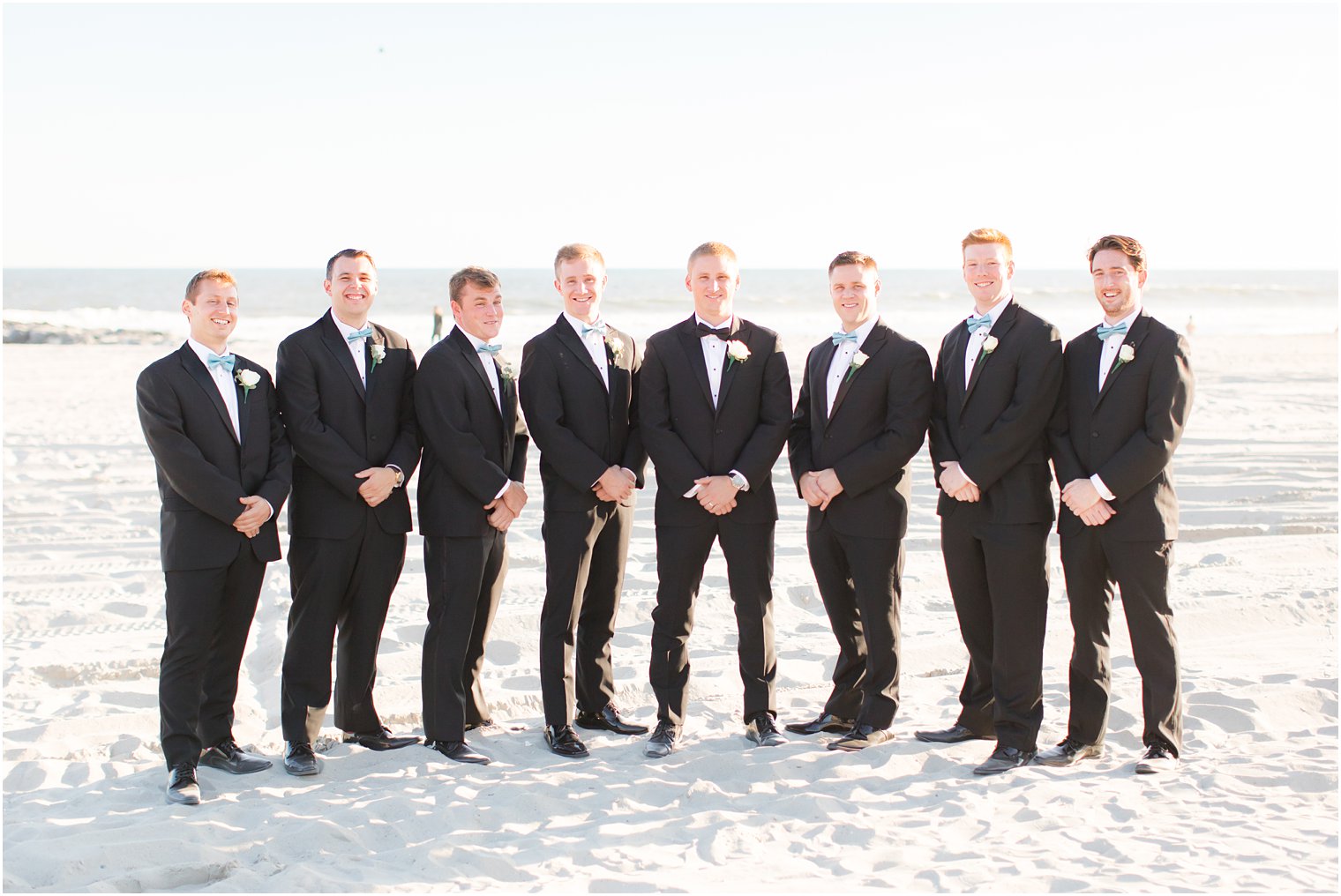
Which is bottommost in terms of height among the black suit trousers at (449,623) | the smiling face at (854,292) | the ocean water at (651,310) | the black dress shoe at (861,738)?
the black dress shoe at (861,738)

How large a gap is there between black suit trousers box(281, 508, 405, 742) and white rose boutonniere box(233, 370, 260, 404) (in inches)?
26.7

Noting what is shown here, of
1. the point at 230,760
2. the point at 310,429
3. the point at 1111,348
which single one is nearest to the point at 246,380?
the point at 310,429

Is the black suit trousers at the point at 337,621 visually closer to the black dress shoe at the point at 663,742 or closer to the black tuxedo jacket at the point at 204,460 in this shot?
the black tuxedo jacket at the point at 204,460

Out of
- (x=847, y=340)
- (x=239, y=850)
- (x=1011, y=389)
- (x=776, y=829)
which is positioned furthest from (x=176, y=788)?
(x=1011, y=389)

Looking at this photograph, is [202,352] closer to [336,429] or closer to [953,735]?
[336,429]

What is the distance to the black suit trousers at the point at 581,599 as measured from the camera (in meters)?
5.11

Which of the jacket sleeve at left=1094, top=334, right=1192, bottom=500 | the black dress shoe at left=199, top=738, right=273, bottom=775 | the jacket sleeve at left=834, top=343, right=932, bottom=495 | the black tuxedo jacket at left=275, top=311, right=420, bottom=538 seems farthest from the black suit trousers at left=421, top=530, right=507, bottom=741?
the jacket sleeve at left=1094, top=334, right=1192, bottom=500

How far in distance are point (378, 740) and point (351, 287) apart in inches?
81.6

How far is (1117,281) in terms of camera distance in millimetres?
4762

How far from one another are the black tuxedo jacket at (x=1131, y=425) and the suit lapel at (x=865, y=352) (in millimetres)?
830

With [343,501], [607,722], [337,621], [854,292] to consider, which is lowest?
[607,722]

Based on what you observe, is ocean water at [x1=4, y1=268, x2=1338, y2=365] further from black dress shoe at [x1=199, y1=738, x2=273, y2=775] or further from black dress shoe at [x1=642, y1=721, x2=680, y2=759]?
black dress shoe at [x1=199, y1=738, x2=273, y2=775]

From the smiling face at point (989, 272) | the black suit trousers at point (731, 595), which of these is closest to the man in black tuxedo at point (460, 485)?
the black suit trousers at point (731, 595)

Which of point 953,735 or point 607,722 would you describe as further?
point 607,722
